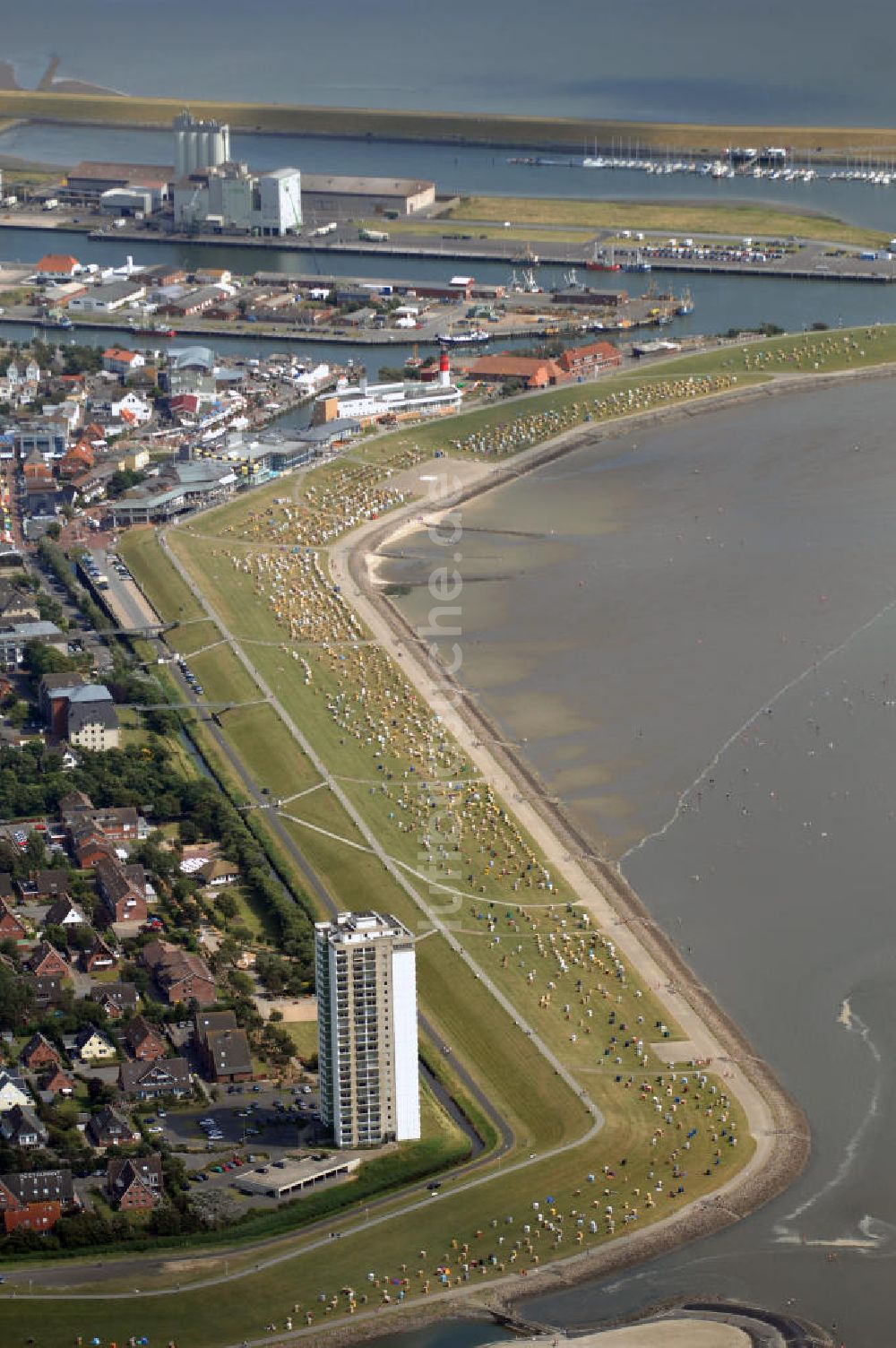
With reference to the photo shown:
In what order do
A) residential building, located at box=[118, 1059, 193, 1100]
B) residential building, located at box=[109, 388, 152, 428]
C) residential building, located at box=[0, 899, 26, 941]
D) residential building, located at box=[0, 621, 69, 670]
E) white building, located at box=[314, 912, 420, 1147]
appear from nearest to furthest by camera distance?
white building, located at box=[314, 912, 420, 1147] < residential building, located at box=[118, 1059, 193, 1100] < residential building, located at box=[0, 899, 26, 941] < residential building, located at box=[0, 621, 69, 670] < residential building, located at box=[109, 388, 152, 428]

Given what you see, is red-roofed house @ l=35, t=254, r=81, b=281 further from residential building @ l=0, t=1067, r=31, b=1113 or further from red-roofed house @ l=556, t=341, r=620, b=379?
residential building @ l=0, t=1067, r=31, b=1113

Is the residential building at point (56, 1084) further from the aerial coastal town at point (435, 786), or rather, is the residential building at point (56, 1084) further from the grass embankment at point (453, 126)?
the grass embankment at point (453, 126)

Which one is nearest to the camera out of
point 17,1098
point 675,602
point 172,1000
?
point 17,1098

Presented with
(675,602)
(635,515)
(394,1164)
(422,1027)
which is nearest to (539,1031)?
(422,1027)

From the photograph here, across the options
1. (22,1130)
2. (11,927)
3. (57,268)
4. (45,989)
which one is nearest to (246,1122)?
(22,1130)

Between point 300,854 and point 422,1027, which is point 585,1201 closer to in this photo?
point 422,1027

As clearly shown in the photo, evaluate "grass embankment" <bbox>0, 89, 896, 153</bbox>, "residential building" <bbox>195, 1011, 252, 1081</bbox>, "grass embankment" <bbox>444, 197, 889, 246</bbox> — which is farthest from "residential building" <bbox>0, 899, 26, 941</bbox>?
"grass embankment" <bbox>0, 89, 896, 153</bbox>
